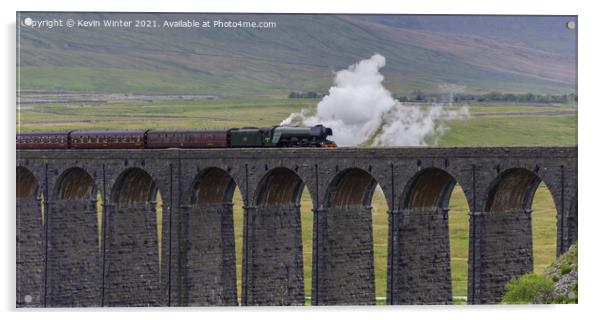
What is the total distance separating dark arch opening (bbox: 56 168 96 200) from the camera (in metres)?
97.6

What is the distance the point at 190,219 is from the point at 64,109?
78706mm

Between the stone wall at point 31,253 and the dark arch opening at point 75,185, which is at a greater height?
the dark arch opening at point 75,185

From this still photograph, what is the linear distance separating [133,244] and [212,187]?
709 cm

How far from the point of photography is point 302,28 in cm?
19925

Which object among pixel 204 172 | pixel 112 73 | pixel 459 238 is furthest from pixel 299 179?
pixel 112 73

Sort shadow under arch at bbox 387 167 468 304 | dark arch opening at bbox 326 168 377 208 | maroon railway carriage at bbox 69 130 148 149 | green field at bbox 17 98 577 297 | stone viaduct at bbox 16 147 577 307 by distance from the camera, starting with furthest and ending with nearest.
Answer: green field at bbox 17 98 577 297 < maroon railway carriage at bbox 69 130 148 149 < dark arch opening at bbox 326 168 377 208 < shadow under arch at bbox 387 167 468 304 < stone viaduct at bbox 16 147 577 307

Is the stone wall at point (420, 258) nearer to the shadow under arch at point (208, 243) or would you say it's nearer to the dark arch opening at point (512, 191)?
the dark arch opening at point (512, 191)

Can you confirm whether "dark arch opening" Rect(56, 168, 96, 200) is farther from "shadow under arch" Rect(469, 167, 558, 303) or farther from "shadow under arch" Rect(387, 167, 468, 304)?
"shadow under arch" Rect(469, 167, 558, 303)

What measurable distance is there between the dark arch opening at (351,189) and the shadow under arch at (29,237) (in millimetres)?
21495

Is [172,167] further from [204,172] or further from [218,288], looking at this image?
[218,288]

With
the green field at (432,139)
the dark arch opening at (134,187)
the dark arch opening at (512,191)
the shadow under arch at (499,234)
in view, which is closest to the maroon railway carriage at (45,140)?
the dark arch opening at (134,187)

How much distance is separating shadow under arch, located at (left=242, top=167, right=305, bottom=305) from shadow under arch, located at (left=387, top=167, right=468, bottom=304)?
884cm

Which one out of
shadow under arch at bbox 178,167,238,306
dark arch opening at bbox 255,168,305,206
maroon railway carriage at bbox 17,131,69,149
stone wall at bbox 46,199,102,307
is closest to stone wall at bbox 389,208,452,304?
dark arch opening at bbox 255,168,305,206

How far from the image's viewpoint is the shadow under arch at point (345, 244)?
84500mm
